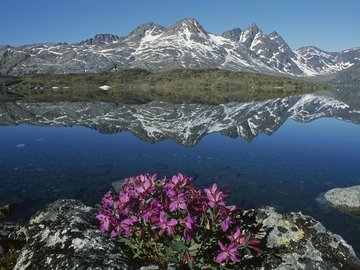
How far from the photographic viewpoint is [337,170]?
29969 mm

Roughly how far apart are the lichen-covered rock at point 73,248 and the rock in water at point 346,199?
1681 centimetres

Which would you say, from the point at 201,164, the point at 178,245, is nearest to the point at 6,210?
the point at 201,164

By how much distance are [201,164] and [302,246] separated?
76.1ft

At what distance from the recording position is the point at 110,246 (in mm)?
6996

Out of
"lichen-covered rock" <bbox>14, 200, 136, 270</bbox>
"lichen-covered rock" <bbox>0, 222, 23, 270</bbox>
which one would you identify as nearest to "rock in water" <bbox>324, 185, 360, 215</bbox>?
"lichen-covered rock" <bbox>14, 200, 136, 270</bbox>

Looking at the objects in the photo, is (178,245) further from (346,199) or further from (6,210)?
(346,199)

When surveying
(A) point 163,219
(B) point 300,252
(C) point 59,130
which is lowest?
(C) point 59,130

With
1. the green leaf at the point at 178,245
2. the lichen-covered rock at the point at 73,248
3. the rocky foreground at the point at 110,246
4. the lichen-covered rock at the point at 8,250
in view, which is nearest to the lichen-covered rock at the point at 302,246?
the rocky foreground at the point at 110,246

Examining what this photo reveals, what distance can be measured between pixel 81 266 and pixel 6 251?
13.1ft

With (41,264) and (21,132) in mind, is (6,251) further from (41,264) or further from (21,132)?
(21,132)

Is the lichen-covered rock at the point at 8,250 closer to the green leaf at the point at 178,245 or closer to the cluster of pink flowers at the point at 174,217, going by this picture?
the cluster of pink flowers at the point at 174,217

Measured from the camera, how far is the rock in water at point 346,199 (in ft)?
67.6

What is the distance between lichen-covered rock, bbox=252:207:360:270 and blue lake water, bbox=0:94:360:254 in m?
5.60

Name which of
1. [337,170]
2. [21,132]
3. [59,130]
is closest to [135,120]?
[59,130]
